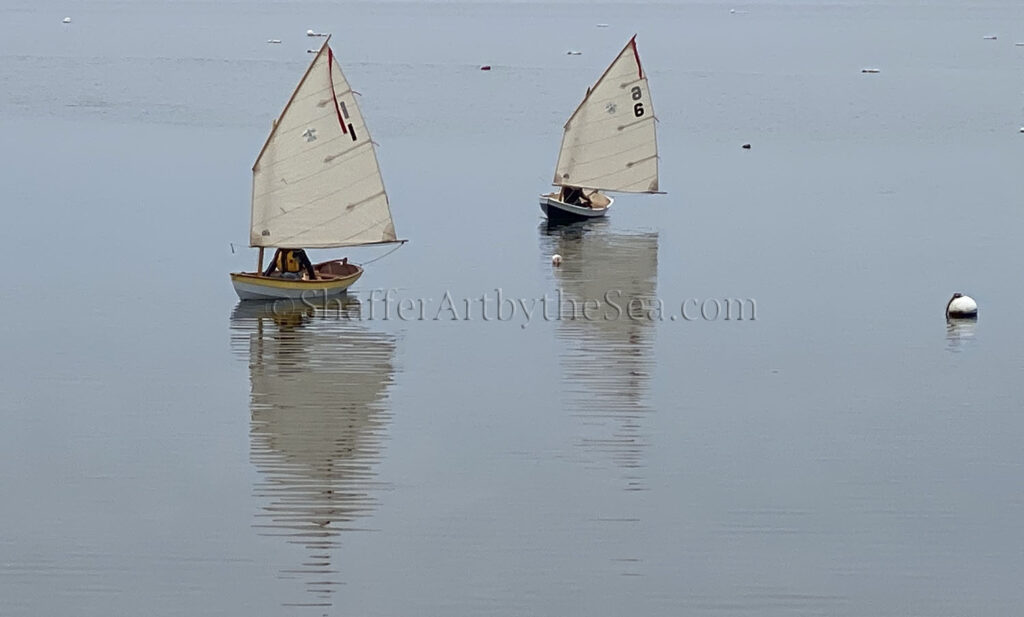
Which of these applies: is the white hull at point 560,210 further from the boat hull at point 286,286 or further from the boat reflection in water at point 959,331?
the boat reflection in water at point 959,331

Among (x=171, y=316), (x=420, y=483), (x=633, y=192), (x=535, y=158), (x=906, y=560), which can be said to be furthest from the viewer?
(x=535, y=158)

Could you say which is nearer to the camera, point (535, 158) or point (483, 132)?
point (535, 158)

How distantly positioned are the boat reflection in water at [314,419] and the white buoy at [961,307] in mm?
15744

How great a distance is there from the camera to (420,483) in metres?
33.5

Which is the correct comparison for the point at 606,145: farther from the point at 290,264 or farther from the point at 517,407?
the point at 517,407

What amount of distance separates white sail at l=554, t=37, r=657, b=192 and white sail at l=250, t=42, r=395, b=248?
54.1ft

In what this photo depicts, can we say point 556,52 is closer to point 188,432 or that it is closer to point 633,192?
point 633,192

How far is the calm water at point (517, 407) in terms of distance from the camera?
94.6 feet

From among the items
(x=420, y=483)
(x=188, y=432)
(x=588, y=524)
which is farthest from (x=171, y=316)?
(x=588, y=524)

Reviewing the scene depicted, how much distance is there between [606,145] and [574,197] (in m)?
2.38

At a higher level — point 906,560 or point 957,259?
point 957,259

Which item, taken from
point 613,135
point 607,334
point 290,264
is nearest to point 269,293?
point 290,264

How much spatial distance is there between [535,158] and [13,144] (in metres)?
26.5

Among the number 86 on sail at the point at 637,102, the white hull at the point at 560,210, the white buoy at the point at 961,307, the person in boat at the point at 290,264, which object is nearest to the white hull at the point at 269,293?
the person in boat at the point at 290,264
